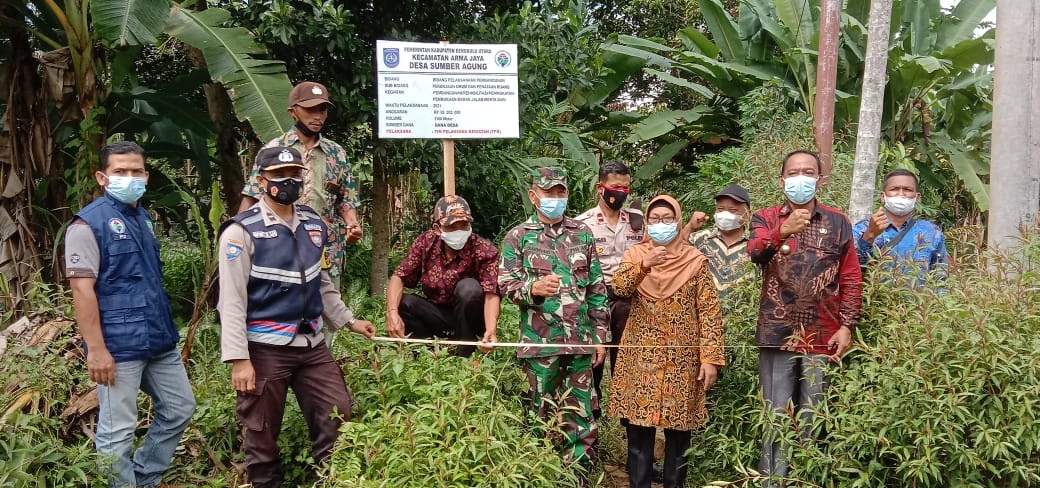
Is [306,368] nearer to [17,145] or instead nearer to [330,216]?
[330,216]

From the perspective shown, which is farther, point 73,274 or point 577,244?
point 577,244

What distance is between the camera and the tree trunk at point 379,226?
686 cm

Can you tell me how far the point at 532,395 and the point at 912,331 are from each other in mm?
1840

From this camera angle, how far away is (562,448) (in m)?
4.02

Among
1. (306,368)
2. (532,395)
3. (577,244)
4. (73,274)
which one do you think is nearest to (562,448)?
(532,395)

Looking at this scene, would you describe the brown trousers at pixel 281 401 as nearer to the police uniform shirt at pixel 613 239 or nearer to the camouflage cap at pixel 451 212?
the camouflage cap at pixel 451 212

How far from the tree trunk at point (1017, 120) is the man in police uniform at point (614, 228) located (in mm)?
1932

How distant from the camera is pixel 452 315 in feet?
15.1

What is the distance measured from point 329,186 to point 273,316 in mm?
990

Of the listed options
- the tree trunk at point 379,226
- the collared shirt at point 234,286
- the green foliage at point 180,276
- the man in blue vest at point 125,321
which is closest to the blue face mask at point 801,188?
the collared shirt at point 234,286

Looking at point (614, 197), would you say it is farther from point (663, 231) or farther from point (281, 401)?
point (281, 401)

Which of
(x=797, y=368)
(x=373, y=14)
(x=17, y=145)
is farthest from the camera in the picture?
(x=373, y=14)

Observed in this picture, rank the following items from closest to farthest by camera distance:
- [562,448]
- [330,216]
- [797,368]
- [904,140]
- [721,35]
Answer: [797,368], [562,448], [330,216], [904,140], [721,35]

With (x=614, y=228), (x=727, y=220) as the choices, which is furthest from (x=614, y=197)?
(x=727, y=220)
